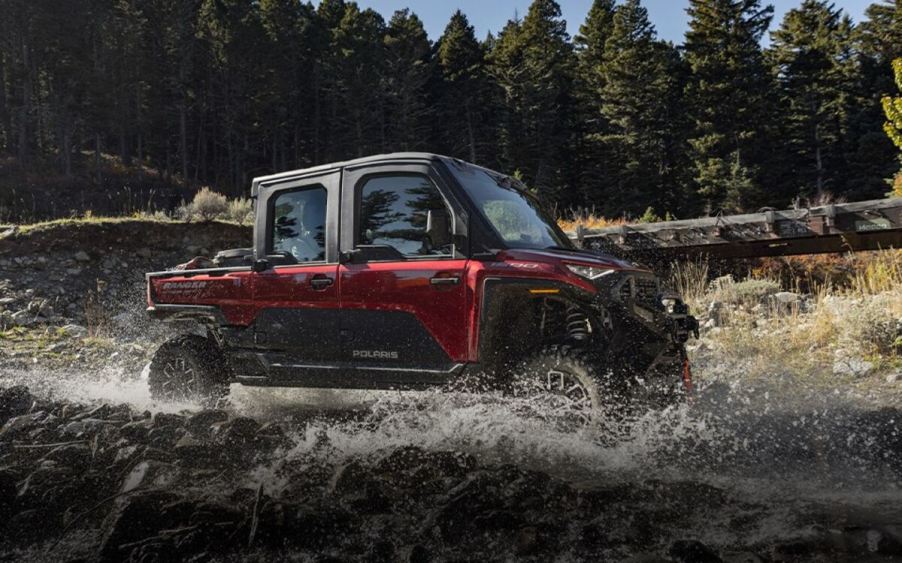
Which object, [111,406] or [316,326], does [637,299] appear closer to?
[316,326]

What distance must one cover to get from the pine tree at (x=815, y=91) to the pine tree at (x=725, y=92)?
350 cm

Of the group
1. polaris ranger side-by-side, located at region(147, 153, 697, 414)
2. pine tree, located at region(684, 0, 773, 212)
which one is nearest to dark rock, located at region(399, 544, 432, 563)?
polaris ranger side-by-side, located at region(147, 153, 697, 414)

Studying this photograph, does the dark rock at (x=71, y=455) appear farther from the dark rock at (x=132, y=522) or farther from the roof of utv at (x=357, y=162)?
the roof of utv at (x=357, y=162)

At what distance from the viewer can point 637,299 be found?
421cm

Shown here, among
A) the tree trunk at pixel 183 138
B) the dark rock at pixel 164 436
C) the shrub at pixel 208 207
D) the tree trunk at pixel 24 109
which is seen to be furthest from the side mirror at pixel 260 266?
the tree trunk at pixel 24 109

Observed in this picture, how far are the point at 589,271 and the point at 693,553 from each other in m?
1.85

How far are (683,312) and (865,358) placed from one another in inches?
125

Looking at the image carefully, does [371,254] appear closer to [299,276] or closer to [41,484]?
[299,276]

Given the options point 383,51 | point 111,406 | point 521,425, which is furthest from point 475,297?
point 383,51

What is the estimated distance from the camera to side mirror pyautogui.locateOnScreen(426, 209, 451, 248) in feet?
13.8

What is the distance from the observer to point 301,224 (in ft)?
17.3

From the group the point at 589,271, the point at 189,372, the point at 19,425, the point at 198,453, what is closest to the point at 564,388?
the point at 589,271

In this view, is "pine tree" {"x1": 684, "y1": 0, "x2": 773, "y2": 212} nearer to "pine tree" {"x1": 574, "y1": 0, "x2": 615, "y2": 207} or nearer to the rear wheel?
"pine tree" {"x1": 574, "y1": 0, "x2": 615, "y2": 207}

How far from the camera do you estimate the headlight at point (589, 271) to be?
4.04 m
